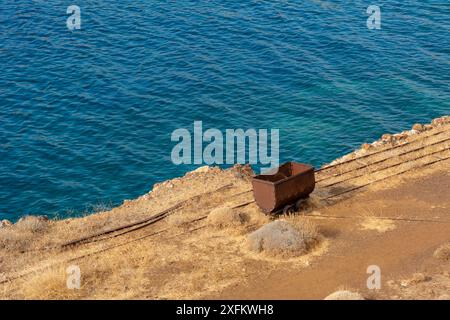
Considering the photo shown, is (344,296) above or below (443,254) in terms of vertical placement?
below

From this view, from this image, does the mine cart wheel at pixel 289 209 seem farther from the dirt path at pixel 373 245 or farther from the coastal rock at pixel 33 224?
the coastal rock at pixel 33 224

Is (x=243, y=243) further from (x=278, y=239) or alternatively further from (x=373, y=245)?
(x=373, y=245)

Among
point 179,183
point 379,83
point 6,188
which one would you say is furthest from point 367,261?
point 379,83

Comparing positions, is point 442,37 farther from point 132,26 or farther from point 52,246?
point 52,246

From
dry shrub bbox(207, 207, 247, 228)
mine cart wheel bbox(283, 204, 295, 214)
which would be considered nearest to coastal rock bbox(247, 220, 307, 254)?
dry shrub bbox(207, 207, 247, 228)

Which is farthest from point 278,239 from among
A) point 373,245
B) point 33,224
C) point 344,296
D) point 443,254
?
point 33,224

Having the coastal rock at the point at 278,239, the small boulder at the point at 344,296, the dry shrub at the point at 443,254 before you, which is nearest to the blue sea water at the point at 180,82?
the coastal rock at the point at 278,239
